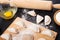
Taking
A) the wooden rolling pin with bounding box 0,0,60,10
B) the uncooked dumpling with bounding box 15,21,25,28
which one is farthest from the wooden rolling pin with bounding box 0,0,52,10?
the uncooked dumpling with bounding box 15,21,25,28

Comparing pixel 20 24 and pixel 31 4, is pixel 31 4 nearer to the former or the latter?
pixel 31 4

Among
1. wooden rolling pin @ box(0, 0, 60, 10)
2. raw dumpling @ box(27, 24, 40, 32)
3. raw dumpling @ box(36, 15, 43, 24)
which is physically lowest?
raw dumpling @ box(27, 24, 40, 32)

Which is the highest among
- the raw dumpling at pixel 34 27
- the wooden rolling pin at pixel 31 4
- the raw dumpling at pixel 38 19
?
the wooden rolling pin at pixel 31 4

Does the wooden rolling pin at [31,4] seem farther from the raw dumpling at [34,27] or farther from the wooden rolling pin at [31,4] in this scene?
the raw dumpling at [34,27]

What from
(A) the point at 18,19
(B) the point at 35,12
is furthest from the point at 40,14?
(A) the point at 18,19

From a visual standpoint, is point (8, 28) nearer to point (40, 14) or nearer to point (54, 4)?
point (40, 14)

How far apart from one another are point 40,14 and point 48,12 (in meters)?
0.05

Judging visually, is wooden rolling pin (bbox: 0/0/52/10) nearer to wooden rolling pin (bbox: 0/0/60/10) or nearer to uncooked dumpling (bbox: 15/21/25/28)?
wooden rolling pin (bbox: 0/0/60/10)

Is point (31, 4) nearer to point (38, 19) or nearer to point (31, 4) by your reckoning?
point (31, 4)

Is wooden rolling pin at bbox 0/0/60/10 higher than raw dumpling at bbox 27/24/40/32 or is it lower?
higher

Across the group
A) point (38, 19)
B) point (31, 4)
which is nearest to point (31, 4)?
point (31, 4)

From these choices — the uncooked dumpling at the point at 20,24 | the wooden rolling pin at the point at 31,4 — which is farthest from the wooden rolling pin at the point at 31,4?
the uncooked dumpling at the point at 20,24

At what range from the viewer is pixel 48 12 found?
955 millimetres

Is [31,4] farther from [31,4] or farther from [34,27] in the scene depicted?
[34,27]
